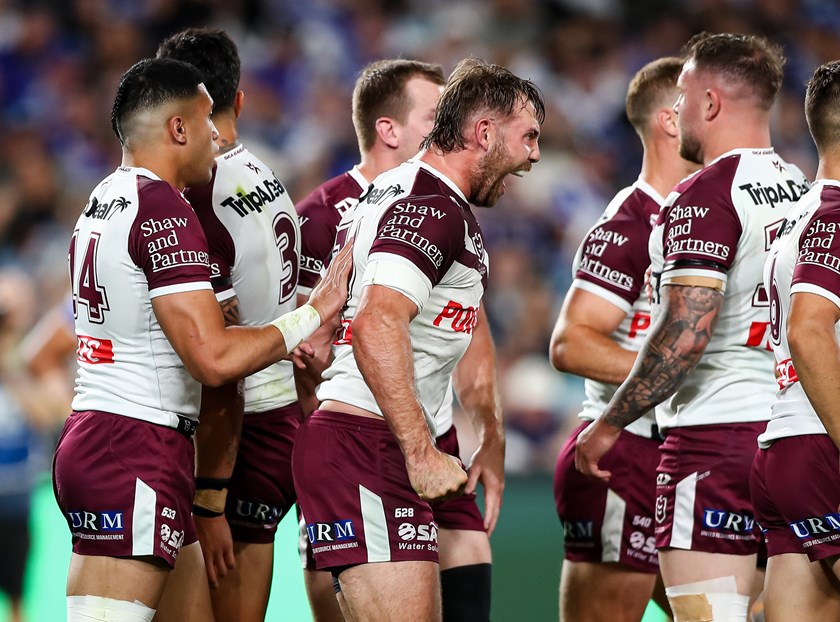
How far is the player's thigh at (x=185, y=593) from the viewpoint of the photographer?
15.0 ft

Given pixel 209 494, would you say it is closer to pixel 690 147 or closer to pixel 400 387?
pixel 400 387

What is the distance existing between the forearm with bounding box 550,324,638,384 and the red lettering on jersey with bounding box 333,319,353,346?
113 centimetres

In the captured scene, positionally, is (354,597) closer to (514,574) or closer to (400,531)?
(400,531)

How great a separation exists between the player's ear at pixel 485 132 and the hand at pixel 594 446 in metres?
1.23

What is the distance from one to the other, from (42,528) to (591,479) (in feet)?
14.2

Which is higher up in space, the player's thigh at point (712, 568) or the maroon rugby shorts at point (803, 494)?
the maroon rugby shorts at point (803, 494)

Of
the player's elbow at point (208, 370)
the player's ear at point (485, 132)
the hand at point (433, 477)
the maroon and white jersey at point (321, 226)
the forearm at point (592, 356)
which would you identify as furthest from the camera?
A: the maroon and white jersey at point (321, 226)

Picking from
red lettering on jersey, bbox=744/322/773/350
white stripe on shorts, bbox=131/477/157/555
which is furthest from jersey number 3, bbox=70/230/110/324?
red lettering on jersey, bbox=744/322/773/350

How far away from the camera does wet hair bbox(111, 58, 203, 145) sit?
4438 mm

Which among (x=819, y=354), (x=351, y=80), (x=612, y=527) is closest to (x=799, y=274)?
(x=819, y=354)

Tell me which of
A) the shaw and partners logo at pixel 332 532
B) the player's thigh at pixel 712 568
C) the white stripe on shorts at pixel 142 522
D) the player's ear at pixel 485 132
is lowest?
the player's thigh at pixel 712 568

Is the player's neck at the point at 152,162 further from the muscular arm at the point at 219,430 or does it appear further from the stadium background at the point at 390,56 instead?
the stadium background at the point at 390,56

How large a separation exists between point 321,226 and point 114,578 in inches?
79.3

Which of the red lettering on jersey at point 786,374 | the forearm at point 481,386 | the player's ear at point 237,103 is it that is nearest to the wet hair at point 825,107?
the red lettering on jersey at point 786,374
